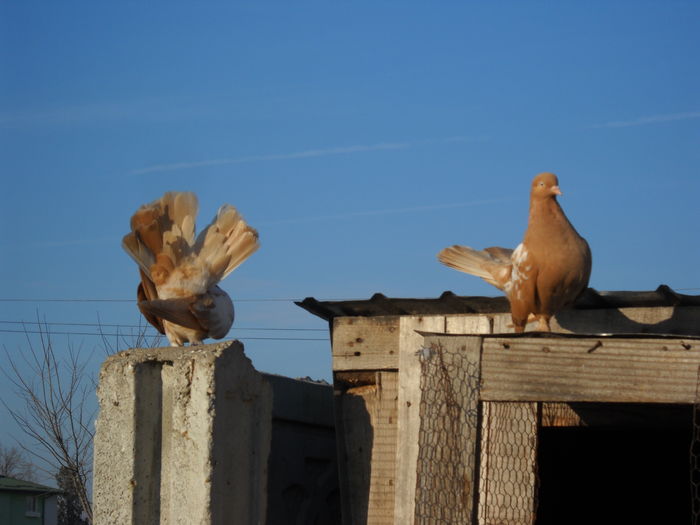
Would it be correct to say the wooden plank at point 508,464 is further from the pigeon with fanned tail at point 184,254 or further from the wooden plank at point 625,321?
the pigeon with fanned tail at point 184,254

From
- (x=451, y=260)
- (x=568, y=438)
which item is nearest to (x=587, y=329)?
(x=451, y=260)

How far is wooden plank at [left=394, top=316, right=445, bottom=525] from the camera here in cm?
342

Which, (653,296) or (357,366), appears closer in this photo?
(653,296)

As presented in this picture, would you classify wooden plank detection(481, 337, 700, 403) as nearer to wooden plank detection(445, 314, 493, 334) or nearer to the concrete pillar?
the concrete pillar

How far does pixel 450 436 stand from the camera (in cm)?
304

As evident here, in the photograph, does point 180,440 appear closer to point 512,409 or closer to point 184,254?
point 512,409

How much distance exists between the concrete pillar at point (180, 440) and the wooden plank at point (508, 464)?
4.22 feet

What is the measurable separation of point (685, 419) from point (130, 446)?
8.79 ft

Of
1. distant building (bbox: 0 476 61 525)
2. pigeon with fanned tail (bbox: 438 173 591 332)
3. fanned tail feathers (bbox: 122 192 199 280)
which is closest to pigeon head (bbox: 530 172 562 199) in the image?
pigeon with fanned tail (bbox: 438 173 591 332)

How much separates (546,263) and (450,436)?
1.78 metres

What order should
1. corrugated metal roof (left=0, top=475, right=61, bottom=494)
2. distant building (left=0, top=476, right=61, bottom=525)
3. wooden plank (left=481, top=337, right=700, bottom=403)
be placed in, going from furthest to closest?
distant building (left=0, top=476, right=61, bottom=525), corrugated metal roof (left=0, top=475, right=61, bottom=494), wooden plank (left=481, top=337, right=700, bottom=403)

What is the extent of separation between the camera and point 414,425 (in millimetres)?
3570

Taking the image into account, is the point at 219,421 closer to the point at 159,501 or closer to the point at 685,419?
the point at 159,501

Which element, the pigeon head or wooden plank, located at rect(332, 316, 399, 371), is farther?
wooden plank, located at rect(332, 316, 399, 371)
